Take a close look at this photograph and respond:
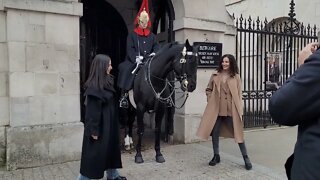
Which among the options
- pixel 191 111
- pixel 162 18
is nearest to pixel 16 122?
pixel 191 111

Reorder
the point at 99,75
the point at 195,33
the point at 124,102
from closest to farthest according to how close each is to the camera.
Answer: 1. the point at 99,75
2. the point at 124,102
3. the point at 195,33

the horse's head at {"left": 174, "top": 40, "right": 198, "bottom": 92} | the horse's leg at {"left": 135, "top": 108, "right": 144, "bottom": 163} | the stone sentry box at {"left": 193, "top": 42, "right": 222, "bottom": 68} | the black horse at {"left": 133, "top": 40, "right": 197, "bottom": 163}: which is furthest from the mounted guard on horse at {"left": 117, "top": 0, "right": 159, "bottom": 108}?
the stone sentry box at {"left": 193, "top": 42, "right": 222, "bottom": 68}

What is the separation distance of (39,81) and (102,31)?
4588mm

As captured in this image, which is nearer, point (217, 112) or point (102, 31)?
point (217, 112)

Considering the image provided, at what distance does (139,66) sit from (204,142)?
8.28 feet

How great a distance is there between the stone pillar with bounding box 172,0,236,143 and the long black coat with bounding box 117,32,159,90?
44.9 inches

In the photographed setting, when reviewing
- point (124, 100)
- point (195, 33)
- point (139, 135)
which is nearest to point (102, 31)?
point (195, 33)

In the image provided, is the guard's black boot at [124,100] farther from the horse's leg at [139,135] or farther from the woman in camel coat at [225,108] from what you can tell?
the woman in camel coat at [225,108]

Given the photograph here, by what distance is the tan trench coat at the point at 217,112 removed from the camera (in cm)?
564

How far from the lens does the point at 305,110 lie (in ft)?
5.01

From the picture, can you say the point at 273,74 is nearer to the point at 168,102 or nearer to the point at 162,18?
the point at 162,18

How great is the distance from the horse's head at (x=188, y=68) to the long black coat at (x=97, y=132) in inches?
59.7

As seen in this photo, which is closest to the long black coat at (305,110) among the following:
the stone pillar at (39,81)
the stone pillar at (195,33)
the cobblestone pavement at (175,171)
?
the cobblestone pavement at (175,171)

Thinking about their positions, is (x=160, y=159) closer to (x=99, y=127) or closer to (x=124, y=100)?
(x=124, y=100)
